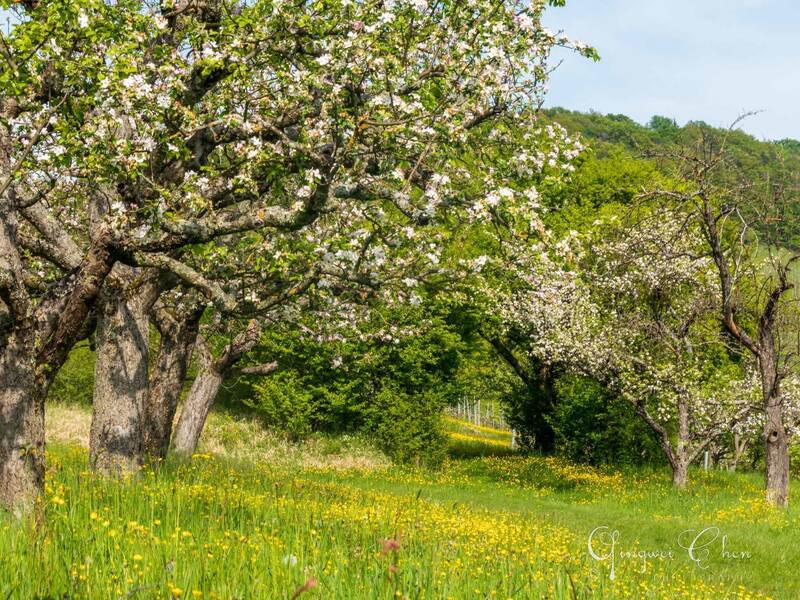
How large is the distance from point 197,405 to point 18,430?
13.2 m

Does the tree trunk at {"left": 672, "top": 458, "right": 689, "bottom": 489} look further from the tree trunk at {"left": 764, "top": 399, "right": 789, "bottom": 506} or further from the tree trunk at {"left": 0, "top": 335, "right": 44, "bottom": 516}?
the tree trunk at {"left": 0, "top": 335, "right": 44, "bottom": 516}

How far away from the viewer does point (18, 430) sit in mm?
8250

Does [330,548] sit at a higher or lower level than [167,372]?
lower

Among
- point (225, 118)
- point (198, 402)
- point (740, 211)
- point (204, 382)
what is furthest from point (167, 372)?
point (740, 211)

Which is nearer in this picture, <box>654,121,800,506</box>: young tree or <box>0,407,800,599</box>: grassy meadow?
<box>0,407,800,599</box>: grassy meadow

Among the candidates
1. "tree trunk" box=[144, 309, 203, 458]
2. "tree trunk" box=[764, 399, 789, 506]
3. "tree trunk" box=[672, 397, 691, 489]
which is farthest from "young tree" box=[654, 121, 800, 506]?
"tree trunk" box=[144, 309, 203, 458]

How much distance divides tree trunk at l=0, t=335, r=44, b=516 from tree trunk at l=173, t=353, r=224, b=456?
39.8 ft

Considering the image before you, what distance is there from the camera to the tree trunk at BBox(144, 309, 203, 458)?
1680 centimetres

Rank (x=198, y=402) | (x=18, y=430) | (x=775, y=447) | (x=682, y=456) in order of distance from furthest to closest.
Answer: (x=682, y=456)
(x=198, y=402)
(x=775, y=447)
(x=18, y=430)

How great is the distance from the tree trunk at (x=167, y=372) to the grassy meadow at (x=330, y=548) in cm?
292

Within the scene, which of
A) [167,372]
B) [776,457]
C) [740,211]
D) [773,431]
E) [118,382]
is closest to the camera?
[118,382]

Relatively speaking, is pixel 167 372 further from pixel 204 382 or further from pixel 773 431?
pixel 773 431

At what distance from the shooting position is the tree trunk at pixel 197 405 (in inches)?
811

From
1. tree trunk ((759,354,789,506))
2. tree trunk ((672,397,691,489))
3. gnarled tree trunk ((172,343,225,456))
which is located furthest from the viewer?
tree trunk ((672,397,691,489))
